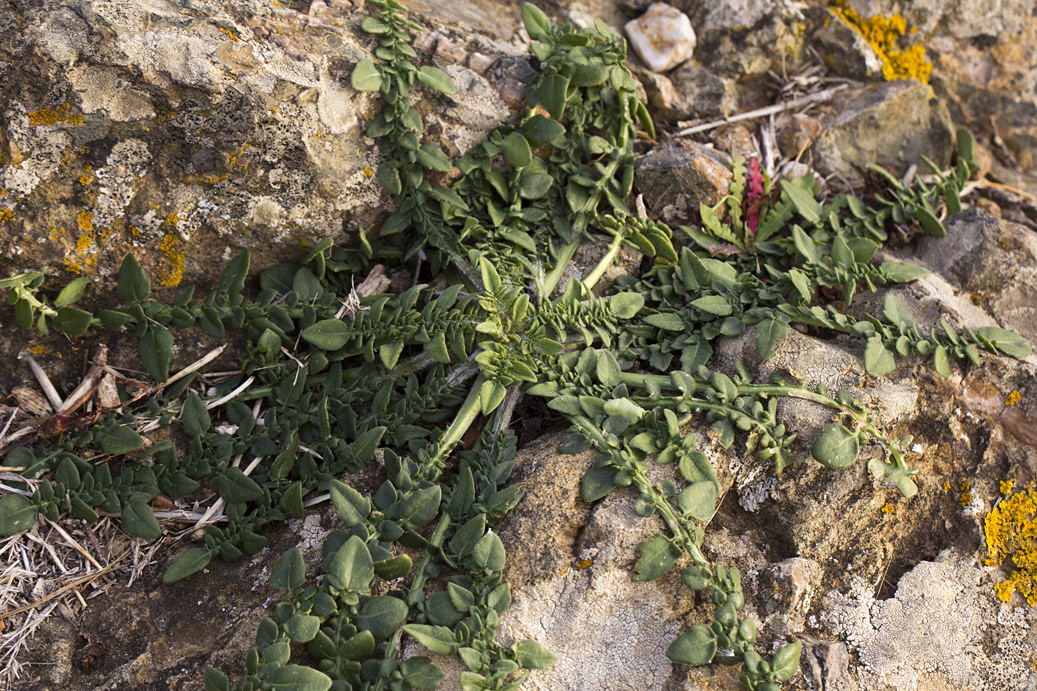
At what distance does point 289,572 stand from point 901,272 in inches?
95.0

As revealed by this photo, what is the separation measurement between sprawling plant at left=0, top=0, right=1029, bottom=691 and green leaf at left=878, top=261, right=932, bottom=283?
0.5 inches

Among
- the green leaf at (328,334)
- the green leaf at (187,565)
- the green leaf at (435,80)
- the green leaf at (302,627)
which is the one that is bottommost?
the green leaf at (187,565)

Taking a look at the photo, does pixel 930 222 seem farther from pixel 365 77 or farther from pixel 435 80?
pixel 365 77

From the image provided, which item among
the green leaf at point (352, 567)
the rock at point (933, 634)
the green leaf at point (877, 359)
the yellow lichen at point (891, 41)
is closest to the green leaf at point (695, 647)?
the rock at point (933, 634)

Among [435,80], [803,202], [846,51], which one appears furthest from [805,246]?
[435,80]

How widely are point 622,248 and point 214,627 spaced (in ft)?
6.43

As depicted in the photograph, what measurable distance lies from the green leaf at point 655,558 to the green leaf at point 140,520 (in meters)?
1.53

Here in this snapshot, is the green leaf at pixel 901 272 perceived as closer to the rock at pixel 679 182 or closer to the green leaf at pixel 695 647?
the rock at pixel 679 182

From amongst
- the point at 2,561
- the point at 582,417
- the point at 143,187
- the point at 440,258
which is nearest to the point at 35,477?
the point at 2,561

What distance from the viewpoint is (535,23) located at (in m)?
2.99

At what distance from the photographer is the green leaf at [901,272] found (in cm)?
286

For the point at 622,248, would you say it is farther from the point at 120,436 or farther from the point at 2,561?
the point at 2,561

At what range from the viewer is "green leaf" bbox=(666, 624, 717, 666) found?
6.80 feet

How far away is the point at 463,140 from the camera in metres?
2.96
